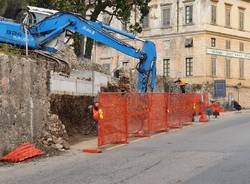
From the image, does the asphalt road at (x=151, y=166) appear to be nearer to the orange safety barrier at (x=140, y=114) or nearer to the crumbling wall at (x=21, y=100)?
the orange safety barrier at (x=140, y=114)

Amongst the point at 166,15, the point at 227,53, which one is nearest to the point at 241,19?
the point at 227,53

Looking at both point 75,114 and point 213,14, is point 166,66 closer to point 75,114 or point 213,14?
point 213,14

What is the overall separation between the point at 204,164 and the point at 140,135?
7.70 m

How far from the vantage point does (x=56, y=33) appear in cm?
2098

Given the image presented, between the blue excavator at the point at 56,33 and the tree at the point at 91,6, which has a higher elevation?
Result: the tree at the point at 91,6

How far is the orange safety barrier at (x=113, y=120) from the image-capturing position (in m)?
17.1

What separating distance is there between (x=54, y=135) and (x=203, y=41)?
44.5m

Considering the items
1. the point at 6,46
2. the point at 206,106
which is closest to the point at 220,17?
the point at 206,106

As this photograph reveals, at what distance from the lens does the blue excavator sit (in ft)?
63.2

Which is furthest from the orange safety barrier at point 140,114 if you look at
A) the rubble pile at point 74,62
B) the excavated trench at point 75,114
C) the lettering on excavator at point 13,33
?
the rubble pile at point 74,62

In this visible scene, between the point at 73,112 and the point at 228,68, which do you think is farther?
the point at 228,68

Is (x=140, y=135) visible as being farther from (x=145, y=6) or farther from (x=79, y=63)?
(x=145, y=6)

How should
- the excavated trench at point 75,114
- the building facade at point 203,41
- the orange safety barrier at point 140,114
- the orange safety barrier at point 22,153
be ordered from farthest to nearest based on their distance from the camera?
1. the building facade at point 203,41
2. the excavated trench at point 75,114
3. the orange safety barrier at point 140,114
4. the orange safety barrier at point 22,153

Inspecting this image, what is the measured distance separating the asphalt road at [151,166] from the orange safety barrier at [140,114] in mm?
756
